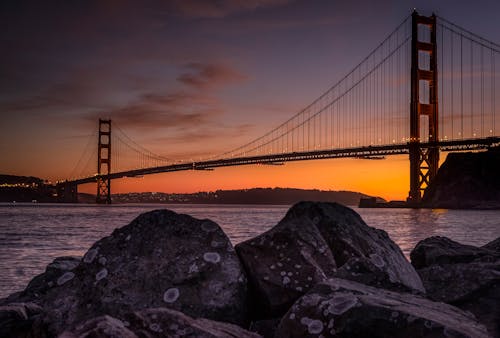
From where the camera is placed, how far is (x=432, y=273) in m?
5.18

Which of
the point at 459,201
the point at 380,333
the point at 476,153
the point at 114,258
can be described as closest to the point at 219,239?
the point at 114,258

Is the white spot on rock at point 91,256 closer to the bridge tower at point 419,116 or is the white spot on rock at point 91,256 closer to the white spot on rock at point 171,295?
the white spot on rock at point 171,295

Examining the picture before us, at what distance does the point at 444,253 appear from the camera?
661 centimetres

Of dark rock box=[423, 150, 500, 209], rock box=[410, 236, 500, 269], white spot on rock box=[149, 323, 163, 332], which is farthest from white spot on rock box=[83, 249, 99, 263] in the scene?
dark rock box=[423, 150, 500, 209]

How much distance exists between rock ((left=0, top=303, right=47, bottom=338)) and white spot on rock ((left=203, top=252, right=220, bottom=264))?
3.51ft

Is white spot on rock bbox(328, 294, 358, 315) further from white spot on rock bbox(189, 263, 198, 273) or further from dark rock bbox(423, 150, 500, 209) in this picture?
dark rock bbox(423, 150, 500, 209)

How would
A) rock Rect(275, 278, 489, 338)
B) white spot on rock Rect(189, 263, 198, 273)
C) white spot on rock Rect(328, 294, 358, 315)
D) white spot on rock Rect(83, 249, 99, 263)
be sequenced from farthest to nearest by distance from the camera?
white spot on rock Rect(83, 249, 99, 263), white spot on rock Rect(189, 263, 198, 273), white spot on rock Rect(328, 294, 358, 315), rock Rect(275, 278, 489, 338)

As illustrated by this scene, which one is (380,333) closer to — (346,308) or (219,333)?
(346,308)

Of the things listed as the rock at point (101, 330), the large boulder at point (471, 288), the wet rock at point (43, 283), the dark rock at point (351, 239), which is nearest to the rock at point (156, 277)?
the wet rock at point (43, 283)

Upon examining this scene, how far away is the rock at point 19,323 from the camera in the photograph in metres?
3.80

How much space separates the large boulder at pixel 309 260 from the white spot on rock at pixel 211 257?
0.30 meters

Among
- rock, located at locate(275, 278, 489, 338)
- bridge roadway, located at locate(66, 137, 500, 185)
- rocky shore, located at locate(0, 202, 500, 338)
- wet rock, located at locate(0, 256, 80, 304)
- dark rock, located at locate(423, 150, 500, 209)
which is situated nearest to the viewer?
rock, located at locate(275, 278, 489, 338)

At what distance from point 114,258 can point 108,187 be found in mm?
89683

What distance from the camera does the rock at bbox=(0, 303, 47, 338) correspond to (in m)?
3.80
